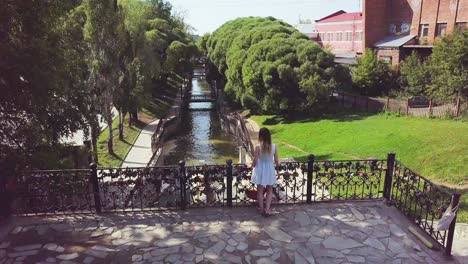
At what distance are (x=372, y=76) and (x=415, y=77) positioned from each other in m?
3.02

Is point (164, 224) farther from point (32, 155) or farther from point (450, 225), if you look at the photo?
point (450, 225)

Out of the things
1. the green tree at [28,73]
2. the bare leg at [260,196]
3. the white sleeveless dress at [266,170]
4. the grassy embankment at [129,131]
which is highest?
the green tree at [28,73]

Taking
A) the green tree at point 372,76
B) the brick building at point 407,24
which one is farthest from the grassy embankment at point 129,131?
the brick building at point 407,24

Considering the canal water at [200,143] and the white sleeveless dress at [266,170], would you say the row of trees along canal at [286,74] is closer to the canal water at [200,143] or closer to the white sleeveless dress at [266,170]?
the canal water at [200,143]

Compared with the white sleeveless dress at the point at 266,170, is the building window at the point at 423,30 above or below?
above

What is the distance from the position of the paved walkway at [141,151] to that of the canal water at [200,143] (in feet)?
4.95

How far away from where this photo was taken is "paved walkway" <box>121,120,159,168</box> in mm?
18719

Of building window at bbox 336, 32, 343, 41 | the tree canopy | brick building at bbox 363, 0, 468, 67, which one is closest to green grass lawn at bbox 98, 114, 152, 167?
the tree canopy

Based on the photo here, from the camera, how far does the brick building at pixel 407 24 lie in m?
28.1

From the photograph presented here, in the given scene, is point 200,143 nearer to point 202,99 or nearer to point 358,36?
point 202,99

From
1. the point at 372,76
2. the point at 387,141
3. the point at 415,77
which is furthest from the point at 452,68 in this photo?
the point at 372,76

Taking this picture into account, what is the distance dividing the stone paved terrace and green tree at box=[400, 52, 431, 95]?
65.2 feet

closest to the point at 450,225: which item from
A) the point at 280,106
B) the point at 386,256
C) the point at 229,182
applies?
the point at 386,256

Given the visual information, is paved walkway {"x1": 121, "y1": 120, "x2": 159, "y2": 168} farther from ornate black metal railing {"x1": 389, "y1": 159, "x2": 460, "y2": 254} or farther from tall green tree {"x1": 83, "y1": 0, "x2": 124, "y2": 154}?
ornate black metal railing {"x1": 389, "y1": 159, "x2": 460, "y2": 254}
